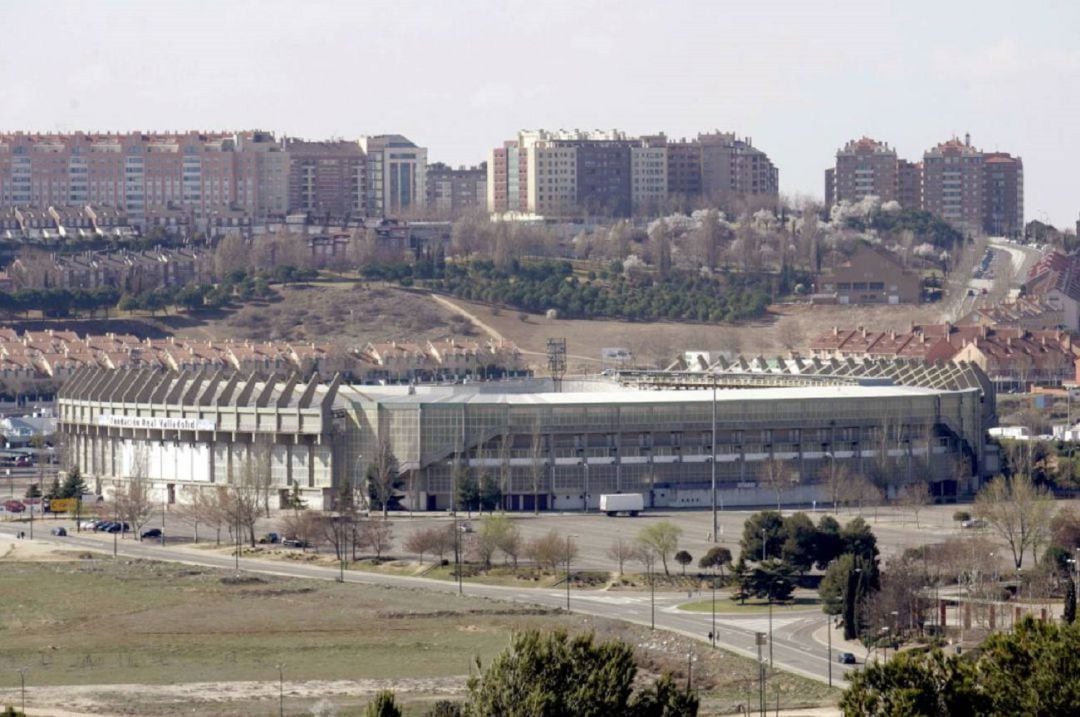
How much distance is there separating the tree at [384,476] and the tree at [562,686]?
3347 centimetres

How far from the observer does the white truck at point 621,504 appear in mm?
70812

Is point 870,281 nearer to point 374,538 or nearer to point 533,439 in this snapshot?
point 533,439

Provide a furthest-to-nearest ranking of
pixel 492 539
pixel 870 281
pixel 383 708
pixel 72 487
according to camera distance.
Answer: pixel 870 281 < pixel 72 487 < pixel 492 539 < pixel 383 708

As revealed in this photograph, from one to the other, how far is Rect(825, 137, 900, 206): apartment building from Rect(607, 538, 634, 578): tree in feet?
356

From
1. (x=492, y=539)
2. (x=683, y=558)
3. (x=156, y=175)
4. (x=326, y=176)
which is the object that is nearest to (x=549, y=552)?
(x=492, y=539)

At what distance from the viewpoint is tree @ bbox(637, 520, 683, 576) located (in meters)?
59.6

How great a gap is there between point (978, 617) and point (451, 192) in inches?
5300

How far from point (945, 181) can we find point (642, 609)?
118 m

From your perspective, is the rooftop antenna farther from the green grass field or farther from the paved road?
the green grass field

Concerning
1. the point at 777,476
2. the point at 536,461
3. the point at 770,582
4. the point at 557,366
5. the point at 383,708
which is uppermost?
the point at 557,366

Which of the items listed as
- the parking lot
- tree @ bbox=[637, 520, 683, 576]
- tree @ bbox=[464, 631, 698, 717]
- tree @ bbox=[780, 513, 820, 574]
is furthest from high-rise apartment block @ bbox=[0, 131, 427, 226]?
tree @ bbox=[464, 631, 698, 717]

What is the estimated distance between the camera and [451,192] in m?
185

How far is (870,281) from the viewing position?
129375 mm

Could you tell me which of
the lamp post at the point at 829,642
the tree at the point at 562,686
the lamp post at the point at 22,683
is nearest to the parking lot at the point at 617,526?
the lamp post at the point at 829,642
